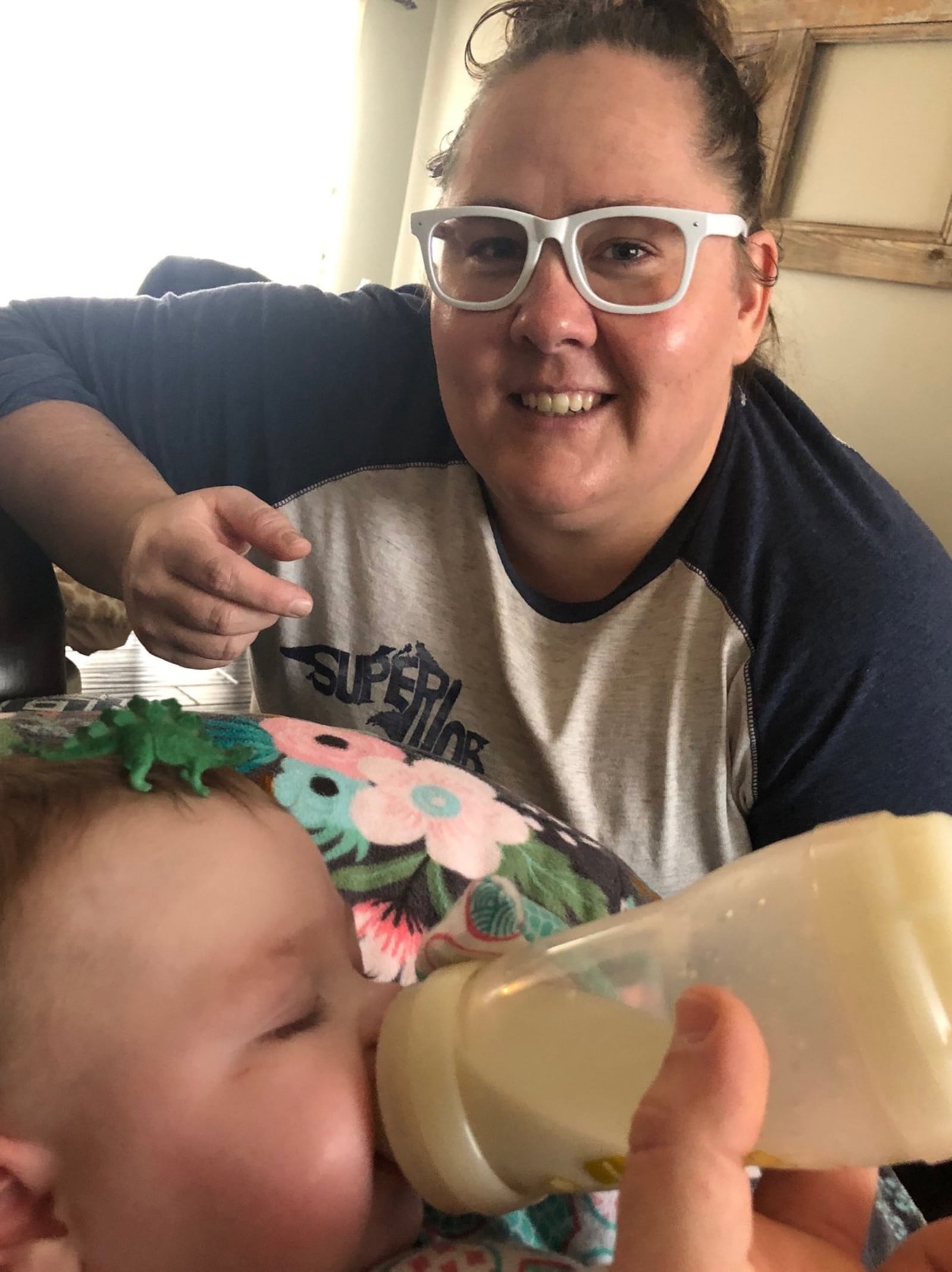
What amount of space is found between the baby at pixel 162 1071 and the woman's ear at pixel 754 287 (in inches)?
30.3

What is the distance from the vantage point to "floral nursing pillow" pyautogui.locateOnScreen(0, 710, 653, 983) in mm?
799

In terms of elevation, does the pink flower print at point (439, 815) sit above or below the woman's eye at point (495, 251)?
below

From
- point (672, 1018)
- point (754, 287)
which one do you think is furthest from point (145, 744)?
point (754, 287)

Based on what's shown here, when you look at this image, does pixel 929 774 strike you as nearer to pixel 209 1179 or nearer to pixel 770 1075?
pixel 770 1075

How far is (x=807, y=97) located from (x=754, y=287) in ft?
4.71

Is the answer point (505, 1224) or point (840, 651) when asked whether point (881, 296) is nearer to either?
point (840, 651)

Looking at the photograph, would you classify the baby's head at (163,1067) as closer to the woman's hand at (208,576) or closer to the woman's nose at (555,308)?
the woman's hand at (208,576)

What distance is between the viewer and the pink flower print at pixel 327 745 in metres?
0.87

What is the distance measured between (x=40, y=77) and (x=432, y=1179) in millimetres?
3780

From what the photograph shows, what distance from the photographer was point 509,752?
1137 millimetres

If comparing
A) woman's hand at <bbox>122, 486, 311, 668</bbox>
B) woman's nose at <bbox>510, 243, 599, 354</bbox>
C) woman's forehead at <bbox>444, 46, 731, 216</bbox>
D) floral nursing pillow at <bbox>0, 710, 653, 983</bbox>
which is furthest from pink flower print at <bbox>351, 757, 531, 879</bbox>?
woman's forehead at <bbox>444, 46, 731, 216</bbox>

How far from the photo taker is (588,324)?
0.92 meters

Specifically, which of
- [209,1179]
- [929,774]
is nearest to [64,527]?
[209,1179]

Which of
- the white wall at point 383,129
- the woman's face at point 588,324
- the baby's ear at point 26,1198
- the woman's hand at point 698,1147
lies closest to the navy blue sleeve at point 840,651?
the woman's face at point 588,324
